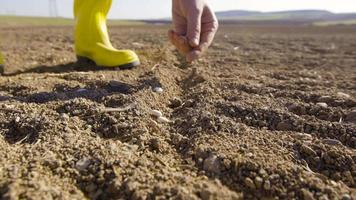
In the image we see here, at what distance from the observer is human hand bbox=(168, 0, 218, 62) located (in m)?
1.69

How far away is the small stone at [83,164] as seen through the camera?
1.02m

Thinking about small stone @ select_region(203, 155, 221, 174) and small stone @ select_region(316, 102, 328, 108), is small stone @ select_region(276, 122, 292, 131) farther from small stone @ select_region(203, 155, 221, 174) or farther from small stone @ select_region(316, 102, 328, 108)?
small stone @ select_region(203, 155, 221, 174)

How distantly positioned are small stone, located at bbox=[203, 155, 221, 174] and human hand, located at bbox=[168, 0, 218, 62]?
0.68 metres

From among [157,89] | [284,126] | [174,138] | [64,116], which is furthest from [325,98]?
[64,116]

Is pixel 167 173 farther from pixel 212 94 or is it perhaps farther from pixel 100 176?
pixel 212 94

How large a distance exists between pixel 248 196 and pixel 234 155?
0.16 m

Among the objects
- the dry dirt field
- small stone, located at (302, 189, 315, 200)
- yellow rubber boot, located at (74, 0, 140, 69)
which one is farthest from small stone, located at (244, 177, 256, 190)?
yellow rubber boot, located at (74, 0, 140, 69)

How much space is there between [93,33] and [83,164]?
157 centimetres

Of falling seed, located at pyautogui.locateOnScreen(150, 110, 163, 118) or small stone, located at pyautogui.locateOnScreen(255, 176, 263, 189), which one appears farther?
falling seed, located at pyautogui.locateOnScreen(150, 110, 163, 118)

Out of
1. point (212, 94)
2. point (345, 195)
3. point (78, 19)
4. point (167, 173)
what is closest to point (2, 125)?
point (167, 173)

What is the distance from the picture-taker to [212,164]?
41.8 inches

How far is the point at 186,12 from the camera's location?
1.80m

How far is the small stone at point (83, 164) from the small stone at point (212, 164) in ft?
1.00

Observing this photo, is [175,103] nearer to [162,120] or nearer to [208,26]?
[162,120]
